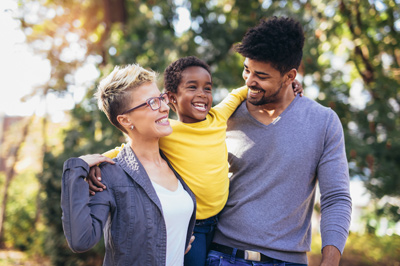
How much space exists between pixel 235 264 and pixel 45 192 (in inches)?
225

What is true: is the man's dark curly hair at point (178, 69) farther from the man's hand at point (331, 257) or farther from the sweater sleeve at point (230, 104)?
the man's hand at point (331, 257)

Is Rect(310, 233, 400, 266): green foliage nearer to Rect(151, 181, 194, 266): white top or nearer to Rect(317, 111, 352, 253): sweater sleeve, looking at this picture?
Rect(317, 111, 352, 253): sweater sleeve

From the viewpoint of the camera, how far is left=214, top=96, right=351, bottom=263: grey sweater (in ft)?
7.54

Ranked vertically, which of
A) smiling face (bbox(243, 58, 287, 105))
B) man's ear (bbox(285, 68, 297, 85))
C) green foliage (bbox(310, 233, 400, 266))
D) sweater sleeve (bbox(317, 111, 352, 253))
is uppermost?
man's ear (bbox(285, 68, 297, 85))

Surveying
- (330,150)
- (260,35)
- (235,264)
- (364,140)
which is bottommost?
(235,264)

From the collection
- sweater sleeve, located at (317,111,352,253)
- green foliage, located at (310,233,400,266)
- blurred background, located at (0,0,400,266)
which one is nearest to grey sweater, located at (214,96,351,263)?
sweater sleeve, located at (317,111,352,253)

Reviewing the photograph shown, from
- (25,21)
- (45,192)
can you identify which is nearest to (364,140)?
(45,192)

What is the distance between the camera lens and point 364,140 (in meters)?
5.66

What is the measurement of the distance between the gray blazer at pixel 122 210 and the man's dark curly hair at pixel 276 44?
1123 mm

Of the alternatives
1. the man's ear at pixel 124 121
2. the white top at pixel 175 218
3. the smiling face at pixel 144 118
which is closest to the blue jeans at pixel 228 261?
the white top at pixel 175 218

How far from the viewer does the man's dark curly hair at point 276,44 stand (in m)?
2.57

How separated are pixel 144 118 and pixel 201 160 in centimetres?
50

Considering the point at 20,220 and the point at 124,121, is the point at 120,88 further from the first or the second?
the point at 20,220

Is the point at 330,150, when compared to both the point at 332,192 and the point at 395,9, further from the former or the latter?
the point at 395,9
